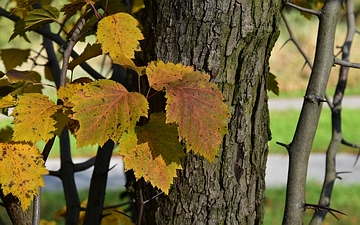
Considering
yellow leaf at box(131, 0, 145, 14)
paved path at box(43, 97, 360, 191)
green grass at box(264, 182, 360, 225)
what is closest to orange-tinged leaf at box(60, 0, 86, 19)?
yellow leaf at box(131, 0, 145, 14)

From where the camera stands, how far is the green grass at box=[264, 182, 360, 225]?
16.8 ft

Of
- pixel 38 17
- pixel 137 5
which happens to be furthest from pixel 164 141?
pixel 137 5

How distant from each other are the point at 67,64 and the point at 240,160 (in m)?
0.45

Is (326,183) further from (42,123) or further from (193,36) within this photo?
(42,123)

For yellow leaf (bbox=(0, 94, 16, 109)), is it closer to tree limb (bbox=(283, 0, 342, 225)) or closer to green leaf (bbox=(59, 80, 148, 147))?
green leaf (bbox=(59, 80, 148, 147))

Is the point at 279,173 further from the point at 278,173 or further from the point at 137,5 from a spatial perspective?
the point at 137,5

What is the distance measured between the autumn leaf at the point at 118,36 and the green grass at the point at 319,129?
6.99 meters

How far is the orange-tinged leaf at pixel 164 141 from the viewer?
109 centimetres

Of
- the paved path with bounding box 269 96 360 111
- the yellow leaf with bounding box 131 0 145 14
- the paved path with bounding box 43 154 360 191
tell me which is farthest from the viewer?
the paved path with bounding box 269 96 360 111

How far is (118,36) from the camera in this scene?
3.67ft

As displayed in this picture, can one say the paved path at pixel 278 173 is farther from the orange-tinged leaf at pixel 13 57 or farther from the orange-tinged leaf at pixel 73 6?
the orange-tinged leaf at pixel 73 6

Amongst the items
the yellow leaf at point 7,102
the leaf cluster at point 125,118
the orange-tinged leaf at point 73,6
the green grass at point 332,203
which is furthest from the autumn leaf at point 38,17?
the green grass at point 332,203

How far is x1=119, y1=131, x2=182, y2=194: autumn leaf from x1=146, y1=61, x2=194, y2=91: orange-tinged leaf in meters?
0.12

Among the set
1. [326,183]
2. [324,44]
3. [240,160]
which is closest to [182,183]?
[240,160]
